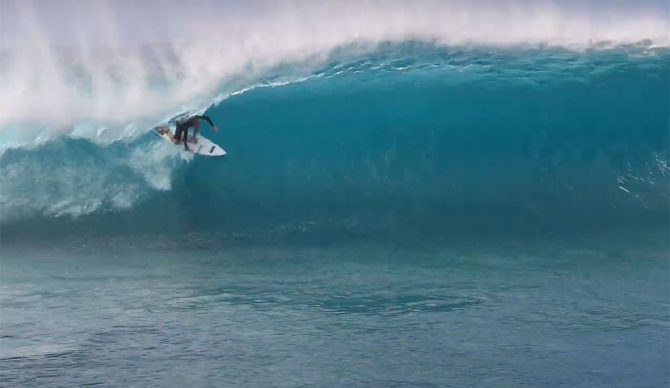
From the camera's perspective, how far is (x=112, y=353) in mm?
6926

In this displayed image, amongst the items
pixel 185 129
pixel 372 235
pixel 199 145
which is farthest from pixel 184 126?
pixel 372 235

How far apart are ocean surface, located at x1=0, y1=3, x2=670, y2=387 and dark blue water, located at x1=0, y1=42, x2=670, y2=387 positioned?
0.11 ft

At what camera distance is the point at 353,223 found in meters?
11.3

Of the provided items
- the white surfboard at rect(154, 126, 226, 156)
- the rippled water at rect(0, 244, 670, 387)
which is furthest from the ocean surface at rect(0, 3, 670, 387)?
the white surfboard at rect(154, 126, 226, 156)

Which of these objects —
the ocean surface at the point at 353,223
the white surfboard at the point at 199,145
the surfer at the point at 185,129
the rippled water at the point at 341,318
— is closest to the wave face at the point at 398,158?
the ocean surface at the point at 353,223

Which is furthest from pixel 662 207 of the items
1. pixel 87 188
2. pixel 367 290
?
pixel 87 188

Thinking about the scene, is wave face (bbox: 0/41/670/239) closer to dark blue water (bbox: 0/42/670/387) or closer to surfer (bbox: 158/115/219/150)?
dark blue water (bbox: 0/42/670/387)

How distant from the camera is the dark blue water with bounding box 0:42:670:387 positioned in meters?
6.76

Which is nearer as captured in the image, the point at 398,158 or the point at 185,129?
the point at 185,129

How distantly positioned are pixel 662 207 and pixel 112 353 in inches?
294

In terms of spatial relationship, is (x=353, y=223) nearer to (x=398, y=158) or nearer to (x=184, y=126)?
(x=398, y=158)

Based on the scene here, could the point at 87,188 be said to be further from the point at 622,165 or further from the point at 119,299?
the point at 622,165

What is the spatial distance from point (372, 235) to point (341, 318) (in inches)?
133

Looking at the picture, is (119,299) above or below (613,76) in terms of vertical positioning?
below
